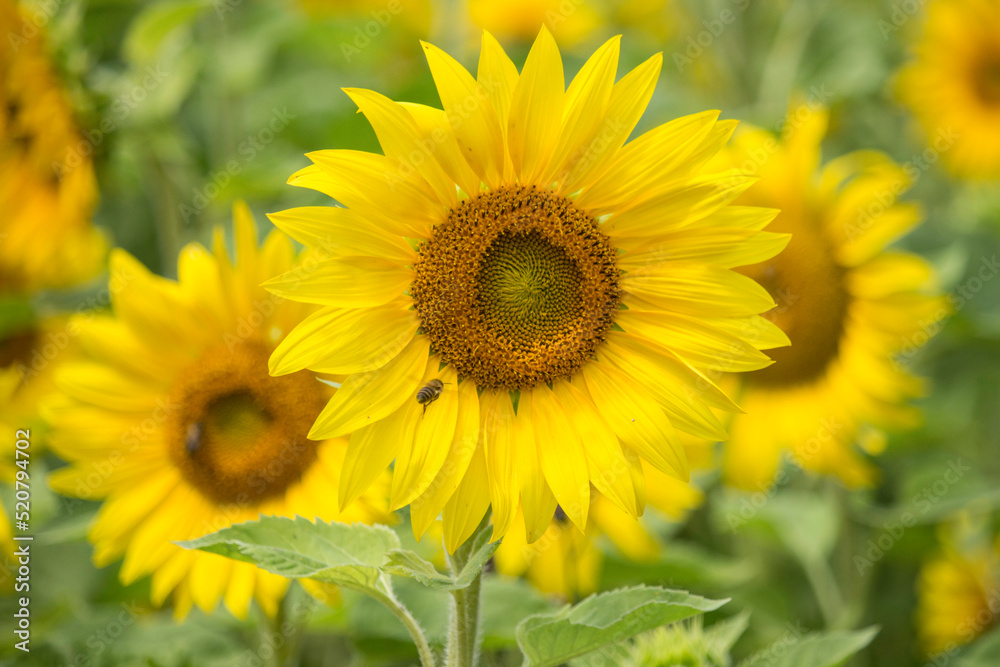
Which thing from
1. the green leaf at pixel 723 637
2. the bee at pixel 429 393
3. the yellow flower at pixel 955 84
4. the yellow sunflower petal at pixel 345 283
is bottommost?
the green leaf at pixel 723 637

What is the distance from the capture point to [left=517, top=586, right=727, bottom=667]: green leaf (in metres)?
1.07

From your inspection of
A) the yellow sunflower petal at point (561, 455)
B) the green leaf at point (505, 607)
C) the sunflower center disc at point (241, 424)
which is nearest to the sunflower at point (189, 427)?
the sunflower center disc at point (241, 424)

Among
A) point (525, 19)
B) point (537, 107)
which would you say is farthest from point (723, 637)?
point (525, 19)

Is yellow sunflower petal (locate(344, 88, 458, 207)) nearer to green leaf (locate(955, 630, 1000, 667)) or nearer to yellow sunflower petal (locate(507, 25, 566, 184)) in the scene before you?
yellow sunflower petal (locate(507, 25, 566, 184))

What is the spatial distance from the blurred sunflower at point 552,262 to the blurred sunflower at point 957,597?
1.47 meters

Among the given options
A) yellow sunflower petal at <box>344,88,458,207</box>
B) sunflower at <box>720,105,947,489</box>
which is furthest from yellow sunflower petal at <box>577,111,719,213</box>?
sunflower at <box>720,105,947,489</box>

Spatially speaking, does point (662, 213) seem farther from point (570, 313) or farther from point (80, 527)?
point (80, 527)

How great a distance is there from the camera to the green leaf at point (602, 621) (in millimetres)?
1070

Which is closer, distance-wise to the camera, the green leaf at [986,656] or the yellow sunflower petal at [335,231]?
the yellow sunflower petal at [335,231]

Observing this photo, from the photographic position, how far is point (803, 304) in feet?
7.02

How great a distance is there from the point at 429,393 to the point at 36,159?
1.44 m

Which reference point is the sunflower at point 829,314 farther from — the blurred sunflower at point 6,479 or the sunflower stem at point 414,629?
the blurred sunflower at point 6,479

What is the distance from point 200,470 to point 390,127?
91cm

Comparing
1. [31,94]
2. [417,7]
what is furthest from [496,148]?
[417,7]
